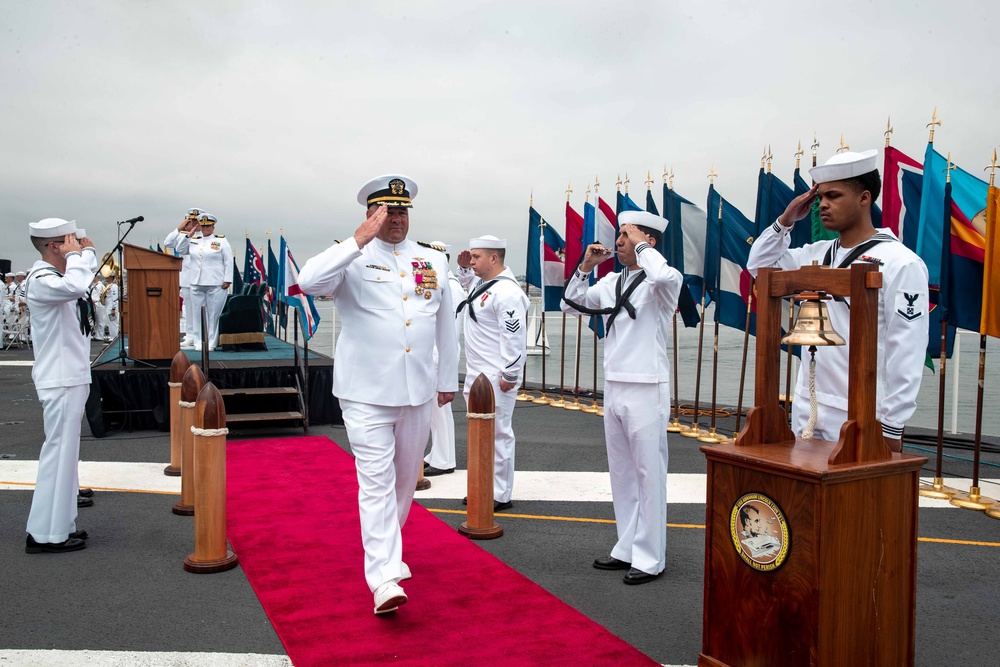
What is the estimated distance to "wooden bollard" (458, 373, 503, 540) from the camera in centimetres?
573

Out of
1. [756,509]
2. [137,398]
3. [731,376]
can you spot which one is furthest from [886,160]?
[731,376]

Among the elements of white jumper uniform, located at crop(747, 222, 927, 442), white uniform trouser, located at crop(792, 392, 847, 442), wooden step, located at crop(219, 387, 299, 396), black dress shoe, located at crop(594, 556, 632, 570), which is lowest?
black dress shoe, located at crop(594, 556, 632, 570)

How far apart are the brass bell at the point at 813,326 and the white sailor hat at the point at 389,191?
7.12 feet

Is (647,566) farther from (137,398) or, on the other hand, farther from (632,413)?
(137,398)

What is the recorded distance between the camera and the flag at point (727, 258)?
959 centimetres

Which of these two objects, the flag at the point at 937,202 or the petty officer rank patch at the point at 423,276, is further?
the flag at the point at 937,202

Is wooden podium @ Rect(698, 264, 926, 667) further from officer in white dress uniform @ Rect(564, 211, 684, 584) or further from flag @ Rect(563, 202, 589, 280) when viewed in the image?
flag @ Rect(563, 202, 589, 280)

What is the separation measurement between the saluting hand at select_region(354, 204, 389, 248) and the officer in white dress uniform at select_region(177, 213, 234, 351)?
9.18 m

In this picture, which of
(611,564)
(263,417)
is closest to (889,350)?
(611,564)

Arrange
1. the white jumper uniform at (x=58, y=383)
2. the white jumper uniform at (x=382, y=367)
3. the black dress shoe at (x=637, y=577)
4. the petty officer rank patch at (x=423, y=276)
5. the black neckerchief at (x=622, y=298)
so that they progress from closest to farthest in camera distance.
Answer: the white jumper uniform at (x=382, y=367), the petty officer rank patch at (x=423, y=276), the black dress shoe at (x=637, y=577), the black neckerchief at (x=622, y=298), the white jumper uniform at (x=58, y=383)

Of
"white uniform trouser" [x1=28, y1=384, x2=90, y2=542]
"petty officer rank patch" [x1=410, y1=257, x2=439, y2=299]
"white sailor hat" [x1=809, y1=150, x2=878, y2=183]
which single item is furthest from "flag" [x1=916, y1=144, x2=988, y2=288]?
"white uniform trouser" [x1=28, y1=384, x2=90, y2=542]

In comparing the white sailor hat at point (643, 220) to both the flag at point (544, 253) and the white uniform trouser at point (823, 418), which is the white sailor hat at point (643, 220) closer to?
the white uniform trouser at point (823, 418)

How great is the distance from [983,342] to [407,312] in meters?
4.92

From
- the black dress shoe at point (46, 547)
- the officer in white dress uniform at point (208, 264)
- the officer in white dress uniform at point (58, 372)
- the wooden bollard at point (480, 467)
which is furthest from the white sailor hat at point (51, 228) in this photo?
the officer in white dress uniform at point (208, 264)
